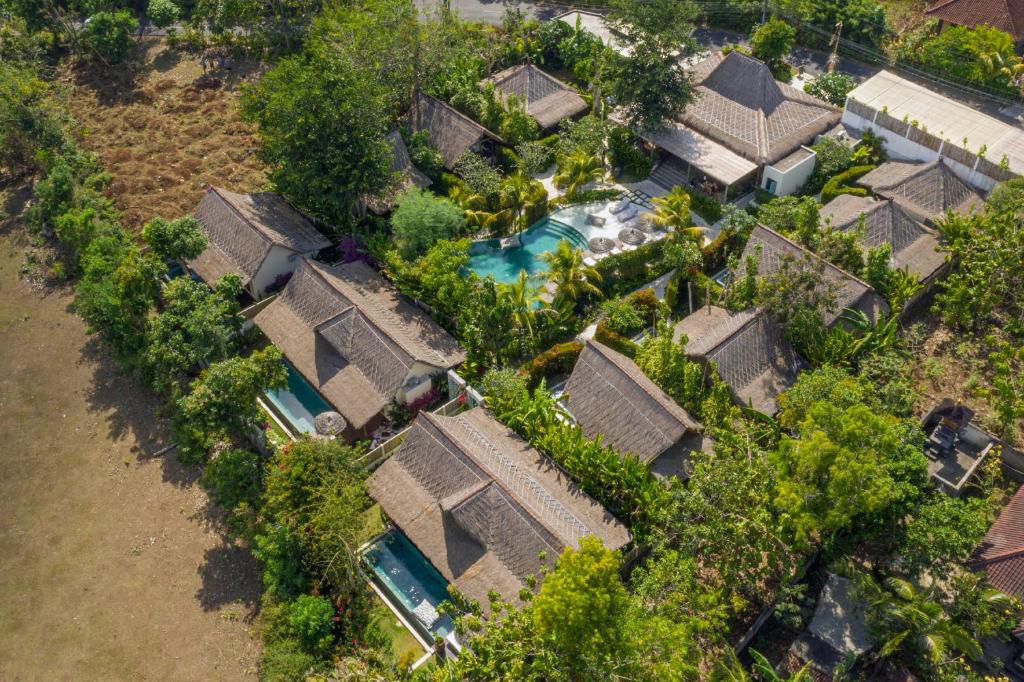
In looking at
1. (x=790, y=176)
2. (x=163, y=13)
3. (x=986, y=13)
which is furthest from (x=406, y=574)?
(x=163, y=13)

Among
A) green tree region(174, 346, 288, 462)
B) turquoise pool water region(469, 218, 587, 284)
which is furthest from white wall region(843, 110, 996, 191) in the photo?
green tree region(174, 346, 288, 462)

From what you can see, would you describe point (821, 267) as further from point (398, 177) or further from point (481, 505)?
point (398, 177)

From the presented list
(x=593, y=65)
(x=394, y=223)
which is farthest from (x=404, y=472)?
(x=593, y=65)

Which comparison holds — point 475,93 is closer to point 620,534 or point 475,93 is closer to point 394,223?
point 394,223

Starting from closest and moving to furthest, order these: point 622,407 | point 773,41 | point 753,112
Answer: point 622,407 < point 753,112 < point 773,41

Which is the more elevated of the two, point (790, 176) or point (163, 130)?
point (790, 176)

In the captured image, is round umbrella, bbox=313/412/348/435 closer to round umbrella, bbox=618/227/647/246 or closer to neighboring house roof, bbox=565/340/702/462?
neighboring house roof, bbox=565/340/702/462
